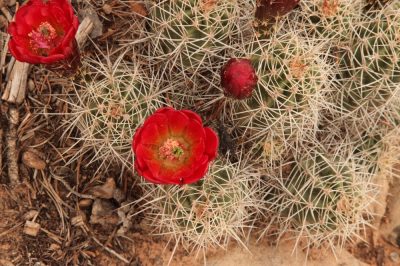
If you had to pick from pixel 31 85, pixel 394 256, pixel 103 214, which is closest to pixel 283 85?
pixel 103 214

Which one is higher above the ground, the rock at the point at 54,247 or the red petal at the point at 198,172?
the red petal at the point at 198,172

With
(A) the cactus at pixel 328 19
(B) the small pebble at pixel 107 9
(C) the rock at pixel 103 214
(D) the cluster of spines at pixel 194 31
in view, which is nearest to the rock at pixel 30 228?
(C) the rock at pixel 103 214

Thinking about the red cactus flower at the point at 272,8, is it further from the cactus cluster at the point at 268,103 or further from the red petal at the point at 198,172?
the red petal at the point at 198,172

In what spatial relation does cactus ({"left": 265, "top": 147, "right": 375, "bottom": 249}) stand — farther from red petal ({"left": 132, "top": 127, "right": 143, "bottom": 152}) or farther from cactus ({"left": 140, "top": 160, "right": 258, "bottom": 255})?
red petal ({"left": 132, "top": 127, "right": 143, "bottom": 152})

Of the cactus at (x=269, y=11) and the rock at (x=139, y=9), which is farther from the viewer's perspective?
the rock at (x=139, y=9)

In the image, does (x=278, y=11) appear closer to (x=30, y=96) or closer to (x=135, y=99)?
(x=135, y=99)

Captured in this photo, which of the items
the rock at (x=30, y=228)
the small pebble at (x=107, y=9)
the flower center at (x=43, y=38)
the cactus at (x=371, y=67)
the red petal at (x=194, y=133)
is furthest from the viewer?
the small pebble at (x=107, y=9)

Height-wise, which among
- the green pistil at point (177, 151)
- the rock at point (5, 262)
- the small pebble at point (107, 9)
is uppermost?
the small pebble at point (107, 9)
